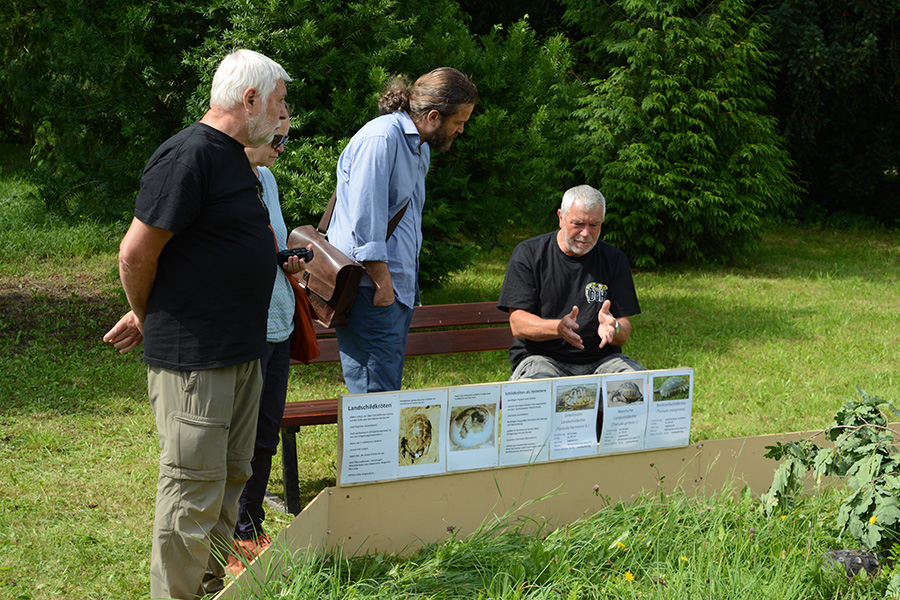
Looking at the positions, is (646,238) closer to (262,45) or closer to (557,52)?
(557,52)

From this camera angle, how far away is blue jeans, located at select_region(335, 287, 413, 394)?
3.30m

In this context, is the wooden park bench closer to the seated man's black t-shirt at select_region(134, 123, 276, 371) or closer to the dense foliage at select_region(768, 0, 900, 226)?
the seated man's black t-shirt at select_region(134, 123, 276, 371)

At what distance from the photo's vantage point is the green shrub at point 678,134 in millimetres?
12289

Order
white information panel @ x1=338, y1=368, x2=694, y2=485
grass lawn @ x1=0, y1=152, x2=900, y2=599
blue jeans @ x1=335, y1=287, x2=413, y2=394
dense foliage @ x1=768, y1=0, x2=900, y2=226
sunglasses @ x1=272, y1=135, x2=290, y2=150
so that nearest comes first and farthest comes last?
sunglasses @ x1=272, y1=135, x2=290, y2=150
white information panel @ x1=338, y1=368, x2=694, y2=485
blue jeans @ x1=335, y1=287, x2=413, y2=394
grass lawn @ x1=0, y1=152, x2=900, y2=599
dense foliage @ x1=768, y1=0, x2=900, y2=226

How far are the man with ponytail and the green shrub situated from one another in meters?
9.49

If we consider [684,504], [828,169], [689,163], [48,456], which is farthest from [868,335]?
[828,169]

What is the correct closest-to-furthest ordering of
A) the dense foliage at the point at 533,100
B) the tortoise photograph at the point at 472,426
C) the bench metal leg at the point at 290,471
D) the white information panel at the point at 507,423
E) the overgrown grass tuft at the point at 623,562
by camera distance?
the overgrown grass tuft at the point at 623,562
the white information panel at the point at 507,423
the tortoise photograph at the point at 472,426
the bench metal leg at the point at 290,471
the dense foliage at the point at 533,100

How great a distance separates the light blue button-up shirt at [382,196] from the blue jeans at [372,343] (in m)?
0.09

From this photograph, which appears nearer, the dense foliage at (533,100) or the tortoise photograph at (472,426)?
the tortoise photograph at (472,426)

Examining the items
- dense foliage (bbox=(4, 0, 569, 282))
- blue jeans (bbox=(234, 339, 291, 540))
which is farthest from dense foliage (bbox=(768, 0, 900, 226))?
blue jeans (bbox=(234, 339, 291, 540))

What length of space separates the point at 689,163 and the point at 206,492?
11.2 meters

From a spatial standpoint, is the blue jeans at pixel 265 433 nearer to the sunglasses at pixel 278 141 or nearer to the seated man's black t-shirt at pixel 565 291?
the sunglasses at pixel 278 141

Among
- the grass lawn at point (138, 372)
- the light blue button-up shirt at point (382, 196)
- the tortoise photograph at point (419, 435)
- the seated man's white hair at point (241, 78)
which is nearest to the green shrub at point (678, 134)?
the grass lawn at point (138, 372)

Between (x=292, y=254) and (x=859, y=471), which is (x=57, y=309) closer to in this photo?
(x=292, y=254)
